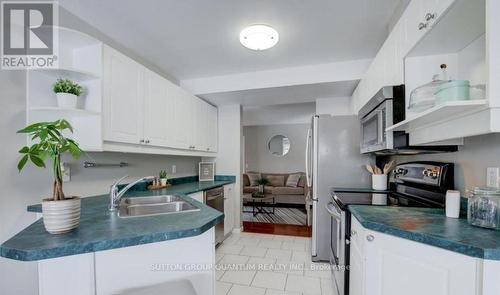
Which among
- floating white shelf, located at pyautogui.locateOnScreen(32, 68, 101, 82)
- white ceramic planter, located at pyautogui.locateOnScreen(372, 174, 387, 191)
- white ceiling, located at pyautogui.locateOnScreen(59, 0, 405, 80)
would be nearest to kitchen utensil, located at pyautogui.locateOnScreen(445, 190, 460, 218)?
white ceramic planter, located at pyautogui.locateOnScreen(372, 174, 387, 191)

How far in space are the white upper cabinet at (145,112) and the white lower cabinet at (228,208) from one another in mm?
854

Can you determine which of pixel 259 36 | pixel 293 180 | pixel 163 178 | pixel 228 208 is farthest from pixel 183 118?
pixel 293 180

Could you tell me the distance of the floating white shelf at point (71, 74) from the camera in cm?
161

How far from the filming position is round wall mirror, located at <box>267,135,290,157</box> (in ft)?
23.0

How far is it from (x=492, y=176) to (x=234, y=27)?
2069mm

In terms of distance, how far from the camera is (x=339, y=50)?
2.47 meters

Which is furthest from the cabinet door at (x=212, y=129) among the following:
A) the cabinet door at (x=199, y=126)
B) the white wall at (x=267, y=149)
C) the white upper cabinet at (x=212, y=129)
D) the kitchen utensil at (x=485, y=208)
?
the white wall at (x=267, y=149)

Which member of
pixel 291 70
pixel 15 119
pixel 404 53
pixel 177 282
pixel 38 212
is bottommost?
pixel 177 282

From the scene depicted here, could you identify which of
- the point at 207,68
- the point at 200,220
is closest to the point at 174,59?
the point at 207,68

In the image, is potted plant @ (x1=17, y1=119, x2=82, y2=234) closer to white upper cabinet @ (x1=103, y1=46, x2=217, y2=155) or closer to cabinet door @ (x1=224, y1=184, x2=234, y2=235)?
white upper cabinet @ (x1=103, y1=46, x2=217, y2=155)

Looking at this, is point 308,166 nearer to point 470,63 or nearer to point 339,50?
point 339,50

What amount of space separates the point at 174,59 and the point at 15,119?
5.35ft

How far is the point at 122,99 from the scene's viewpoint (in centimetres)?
199

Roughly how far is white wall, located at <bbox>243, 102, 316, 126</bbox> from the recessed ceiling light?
284cm
